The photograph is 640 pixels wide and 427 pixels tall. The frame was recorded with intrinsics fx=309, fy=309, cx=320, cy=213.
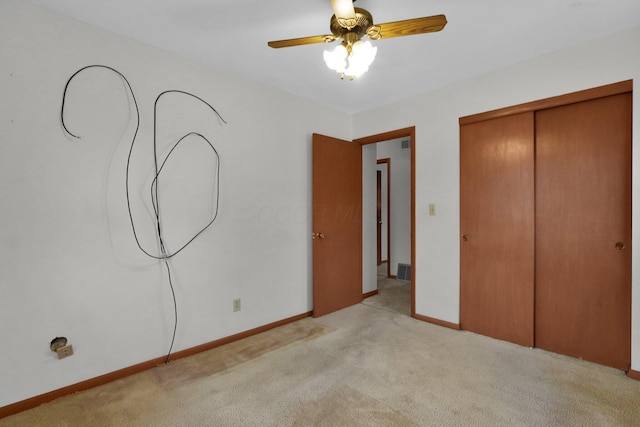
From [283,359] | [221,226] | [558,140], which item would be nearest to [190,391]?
[283,359]

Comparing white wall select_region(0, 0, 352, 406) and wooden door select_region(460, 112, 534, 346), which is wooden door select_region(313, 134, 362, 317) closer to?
white wall select_region(0, 0, 352, 406)

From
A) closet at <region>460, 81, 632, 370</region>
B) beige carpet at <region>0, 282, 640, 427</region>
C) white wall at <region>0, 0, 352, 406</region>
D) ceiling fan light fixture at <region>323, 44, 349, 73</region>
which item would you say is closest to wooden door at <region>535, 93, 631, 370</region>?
closet at <region>460, 81, 632, 370</region>

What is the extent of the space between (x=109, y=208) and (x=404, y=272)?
4.24 metres

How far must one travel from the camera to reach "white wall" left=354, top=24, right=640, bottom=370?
2.29 meters

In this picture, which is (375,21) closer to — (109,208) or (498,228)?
(498,228)

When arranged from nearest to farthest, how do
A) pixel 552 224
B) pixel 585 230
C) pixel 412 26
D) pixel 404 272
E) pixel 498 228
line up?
pixel 412 26, pixel 585 230, pixel 552 224, pixel 498 228, pixel 404 272

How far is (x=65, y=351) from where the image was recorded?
1974mm

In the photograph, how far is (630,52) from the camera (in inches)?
84.2

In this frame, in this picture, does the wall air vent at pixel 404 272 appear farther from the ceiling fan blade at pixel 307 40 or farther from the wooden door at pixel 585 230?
the ceiling fan blade at pixel 307 40

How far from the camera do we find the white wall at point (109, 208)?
184 centimetres

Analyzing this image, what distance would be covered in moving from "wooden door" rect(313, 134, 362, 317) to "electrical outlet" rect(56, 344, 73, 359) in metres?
2.07

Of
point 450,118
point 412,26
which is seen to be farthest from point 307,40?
point 450,118

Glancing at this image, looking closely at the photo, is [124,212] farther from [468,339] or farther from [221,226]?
[468,339]

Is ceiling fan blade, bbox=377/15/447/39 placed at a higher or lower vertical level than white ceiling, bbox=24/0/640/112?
lower
